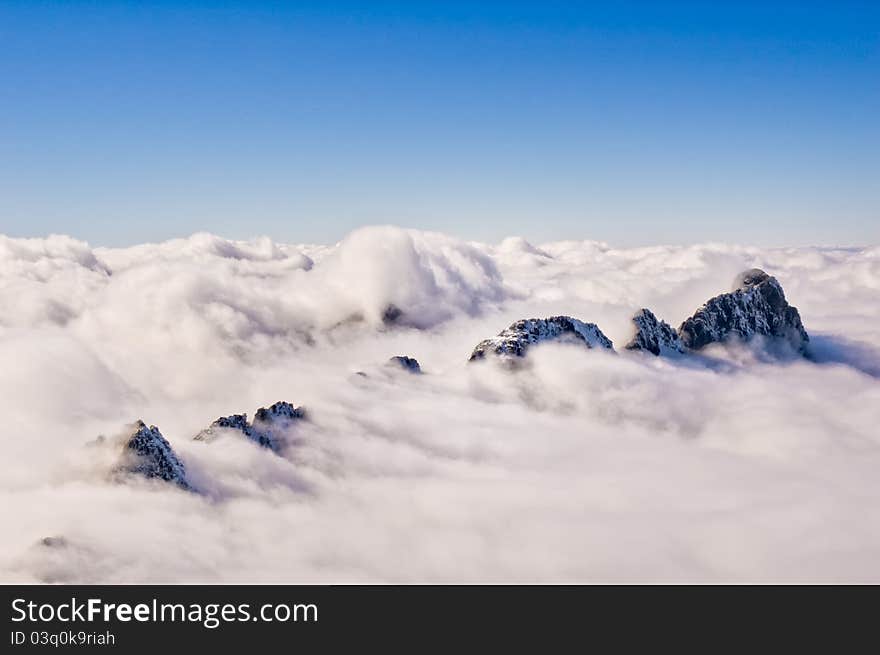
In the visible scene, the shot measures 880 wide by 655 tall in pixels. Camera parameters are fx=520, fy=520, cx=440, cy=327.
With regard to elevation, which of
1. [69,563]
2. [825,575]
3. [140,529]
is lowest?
[825,575]

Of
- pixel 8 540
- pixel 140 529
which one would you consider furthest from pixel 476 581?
pixel 8 540
